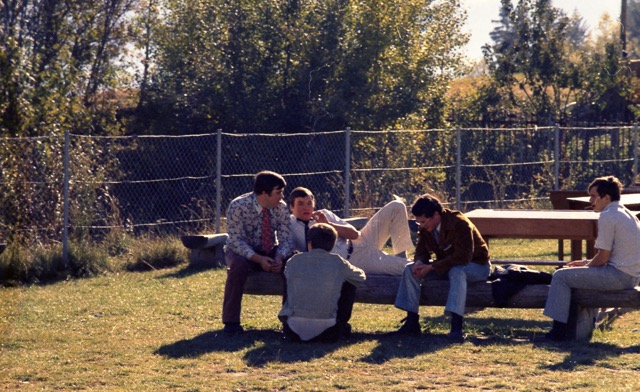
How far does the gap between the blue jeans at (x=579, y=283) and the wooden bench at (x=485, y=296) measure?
0.08 m

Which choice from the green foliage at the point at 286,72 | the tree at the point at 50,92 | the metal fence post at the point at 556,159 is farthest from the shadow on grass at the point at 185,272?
the metal fence post at the point at 556,159

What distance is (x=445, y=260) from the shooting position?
955 cm

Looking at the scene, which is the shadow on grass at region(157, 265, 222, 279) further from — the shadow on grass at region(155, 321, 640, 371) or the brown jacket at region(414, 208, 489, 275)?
the brown jacket at region(414, 208, 489, 275)

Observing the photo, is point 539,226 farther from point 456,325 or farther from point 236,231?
point 236,231

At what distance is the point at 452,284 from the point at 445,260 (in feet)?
0.67

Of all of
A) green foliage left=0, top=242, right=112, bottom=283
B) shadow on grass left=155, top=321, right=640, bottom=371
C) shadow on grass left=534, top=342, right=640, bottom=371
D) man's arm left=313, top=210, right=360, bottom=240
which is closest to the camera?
shadow on grass left=534, top=342, right=640, bottom=371

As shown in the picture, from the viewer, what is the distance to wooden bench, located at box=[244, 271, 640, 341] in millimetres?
9250

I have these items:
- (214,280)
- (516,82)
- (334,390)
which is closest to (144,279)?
(214,280)

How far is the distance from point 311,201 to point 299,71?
1190 centimetres

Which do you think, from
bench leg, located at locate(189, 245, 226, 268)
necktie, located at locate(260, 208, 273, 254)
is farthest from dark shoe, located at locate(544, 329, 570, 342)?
bench leg, located at locate(189, 245, 226, 268)

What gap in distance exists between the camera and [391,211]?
10.7 metres

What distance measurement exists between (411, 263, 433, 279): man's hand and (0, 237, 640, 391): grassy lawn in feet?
1.67

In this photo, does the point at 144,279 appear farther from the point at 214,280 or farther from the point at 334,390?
the point at 334,390

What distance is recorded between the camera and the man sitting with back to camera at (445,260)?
372 inches
